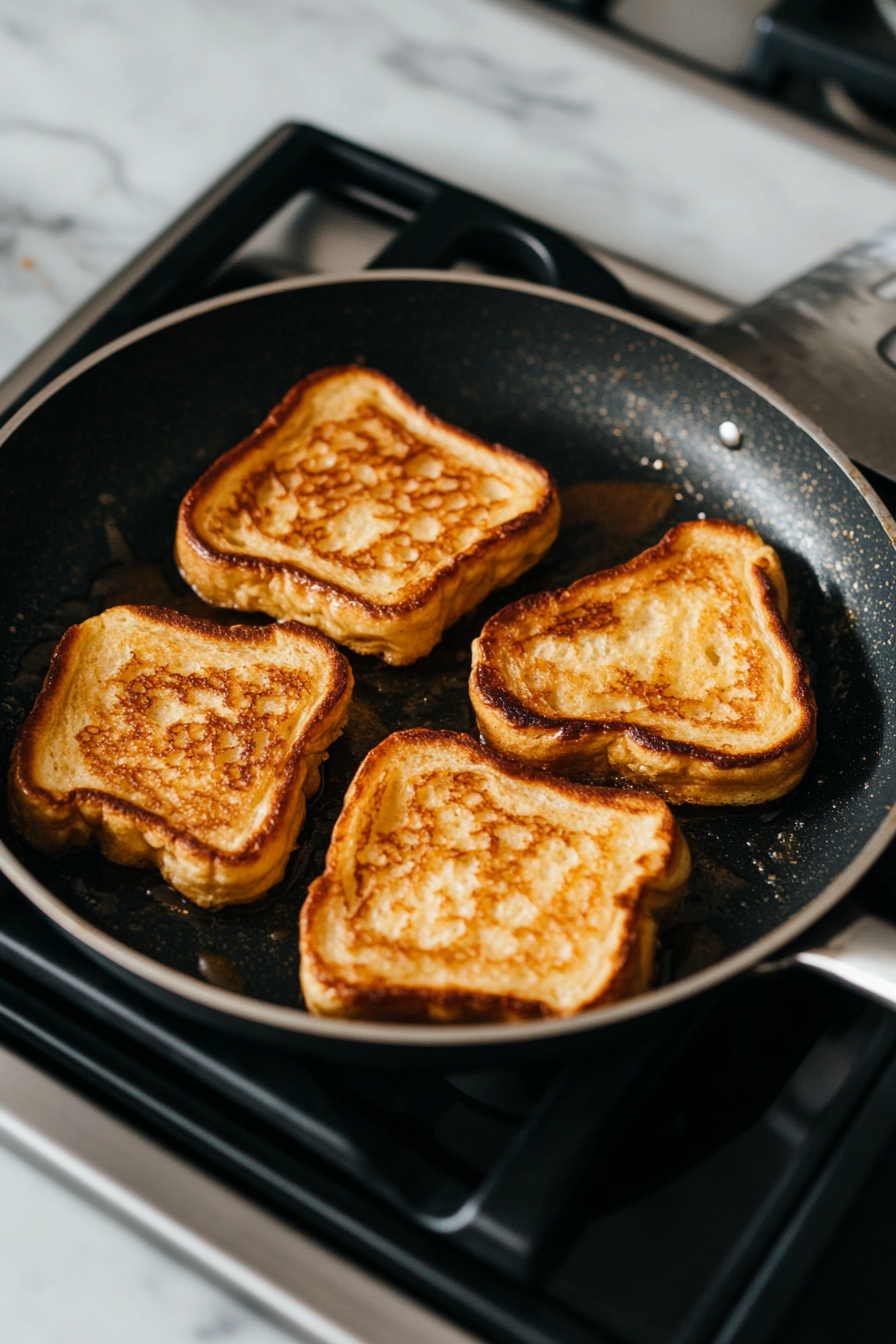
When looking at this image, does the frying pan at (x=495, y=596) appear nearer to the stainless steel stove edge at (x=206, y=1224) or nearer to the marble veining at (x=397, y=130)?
the stainless steel stove edge at (x=206, y=1224)

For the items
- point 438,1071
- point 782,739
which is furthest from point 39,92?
point 438,1071

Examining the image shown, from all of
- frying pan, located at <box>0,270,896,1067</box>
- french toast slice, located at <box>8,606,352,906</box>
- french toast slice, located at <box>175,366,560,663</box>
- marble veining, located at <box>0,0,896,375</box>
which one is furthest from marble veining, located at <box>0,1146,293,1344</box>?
marble veining, located at <box>0,0,896,375</box>

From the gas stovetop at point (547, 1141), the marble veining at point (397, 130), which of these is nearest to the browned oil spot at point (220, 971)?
the gas stovetop at point (547, 1141)

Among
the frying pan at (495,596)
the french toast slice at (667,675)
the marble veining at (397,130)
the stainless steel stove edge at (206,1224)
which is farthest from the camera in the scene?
the marble veining at (397,130)

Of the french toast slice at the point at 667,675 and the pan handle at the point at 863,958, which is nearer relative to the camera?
the pan handle at the point at 863,958

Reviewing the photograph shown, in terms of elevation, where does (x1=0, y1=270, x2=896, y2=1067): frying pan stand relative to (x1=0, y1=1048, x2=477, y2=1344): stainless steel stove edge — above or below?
above

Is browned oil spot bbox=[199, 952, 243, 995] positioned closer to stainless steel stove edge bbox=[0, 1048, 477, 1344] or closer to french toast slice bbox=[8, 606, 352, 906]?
french toast slice bbox=[8, 606, 352, 906]

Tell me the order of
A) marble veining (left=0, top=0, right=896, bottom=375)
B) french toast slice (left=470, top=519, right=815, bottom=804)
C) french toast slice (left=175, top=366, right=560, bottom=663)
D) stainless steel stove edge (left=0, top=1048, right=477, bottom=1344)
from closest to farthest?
stainless steel stove edge (left=0, top=1048, right=477, bottom=1344) < french toast slice (left=470, top=519, right=815, bottom=804) < french toast slice (left=175, top=366, right=560, bottom=663) < marble veining (left=0, top=0, right=896, bottom=375)

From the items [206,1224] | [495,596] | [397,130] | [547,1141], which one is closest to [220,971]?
[206,1224]
